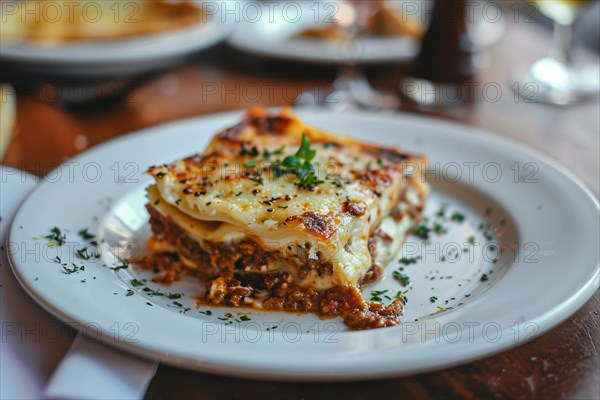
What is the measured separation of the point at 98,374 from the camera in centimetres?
160

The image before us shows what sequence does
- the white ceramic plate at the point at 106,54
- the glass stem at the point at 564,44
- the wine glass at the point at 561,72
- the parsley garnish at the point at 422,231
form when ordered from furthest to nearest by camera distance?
the glass stem at the point at 564,44
the wine glass at the point at 561,72
the white ceramic plate at the point at 106,54
the parsley garnish at the point at 422,231

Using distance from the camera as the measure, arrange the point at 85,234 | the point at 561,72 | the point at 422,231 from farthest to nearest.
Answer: the point at 561,72 < the point at 422,231 < the point at 85,234

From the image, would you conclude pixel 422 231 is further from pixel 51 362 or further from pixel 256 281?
pixel 51 362

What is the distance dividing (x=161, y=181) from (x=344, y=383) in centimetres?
90

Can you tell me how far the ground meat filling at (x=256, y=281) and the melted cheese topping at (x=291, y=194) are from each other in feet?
0.13

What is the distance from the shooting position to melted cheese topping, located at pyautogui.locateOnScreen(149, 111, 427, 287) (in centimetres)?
200

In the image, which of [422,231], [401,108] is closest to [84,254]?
[422,231]

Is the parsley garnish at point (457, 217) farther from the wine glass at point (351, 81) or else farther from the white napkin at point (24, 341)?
the white napkin at point (24, 341)

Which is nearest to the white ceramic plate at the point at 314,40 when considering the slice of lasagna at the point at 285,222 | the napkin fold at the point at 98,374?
the slice of lasagna at the point at 285,222

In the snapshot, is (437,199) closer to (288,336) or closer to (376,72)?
(288,336)

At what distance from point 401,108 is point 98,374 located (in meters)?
2.37

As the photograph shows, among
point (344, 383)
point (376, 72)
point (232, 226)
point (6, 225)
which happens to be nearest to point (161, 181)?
point (232, 226)

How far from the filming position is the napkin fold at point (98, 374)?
5.10 ft

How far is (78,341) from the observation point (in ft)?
5.55
